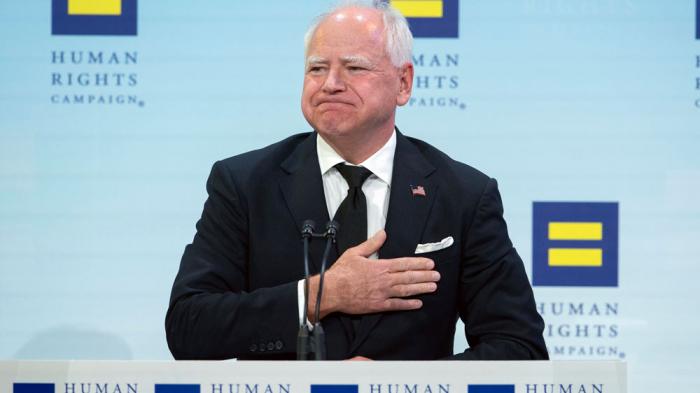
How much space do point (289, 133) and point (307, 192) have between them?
1.26 meters

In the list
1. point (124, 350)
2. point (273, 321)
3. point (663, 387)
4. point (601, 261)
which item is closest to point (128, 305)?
point (124, 350)

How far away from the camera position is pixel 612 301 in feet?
11.5

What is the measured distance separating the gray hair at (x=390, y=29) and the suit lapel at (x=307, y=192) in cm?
28

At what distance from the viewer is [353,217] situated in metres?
2.31

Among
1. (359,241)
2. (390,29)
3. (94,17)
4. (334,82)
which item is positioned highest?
(94,17)

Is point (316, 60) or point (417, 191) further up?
point (316, 60)

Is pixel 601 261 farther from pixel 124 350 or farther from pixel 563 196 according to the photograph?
pixel 124 350

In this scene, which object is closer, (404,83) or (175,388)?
(175,388)

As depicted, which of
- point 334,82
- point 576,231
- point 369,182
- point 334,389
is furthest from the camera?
point 576,231

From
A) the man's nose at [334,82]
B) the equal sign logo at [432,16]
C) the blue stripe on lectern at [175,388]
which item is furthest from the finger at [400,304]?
the equal sign logo at [432,16]

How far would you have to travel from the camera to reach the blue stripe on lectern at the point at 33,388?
5.43ft

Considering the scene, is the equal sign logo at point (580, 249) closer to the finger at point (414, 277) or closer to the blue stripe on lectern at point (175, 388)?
the finger at point (414, 277)

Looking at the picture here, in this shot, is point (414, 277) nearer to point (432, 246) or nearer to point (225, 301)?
point (432, 246)

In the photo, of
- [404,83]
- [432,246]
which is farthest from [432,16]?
[432,246]
